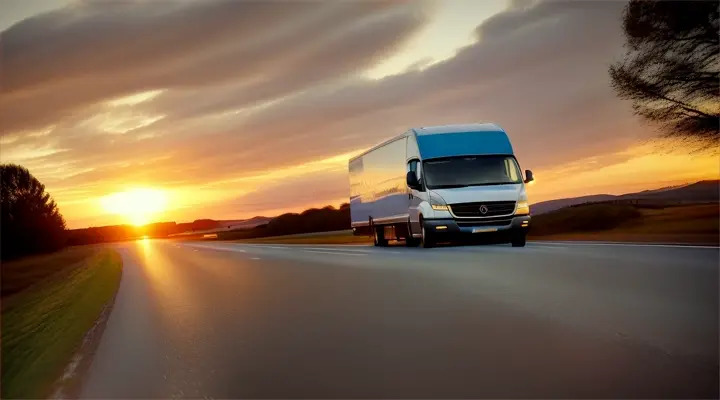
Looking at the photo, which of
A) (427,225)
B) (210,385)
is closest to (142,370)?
(210,385)

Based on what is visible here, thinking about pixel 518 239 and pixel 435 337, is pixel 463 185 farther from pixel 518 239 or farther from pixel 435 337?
pixel 435 337

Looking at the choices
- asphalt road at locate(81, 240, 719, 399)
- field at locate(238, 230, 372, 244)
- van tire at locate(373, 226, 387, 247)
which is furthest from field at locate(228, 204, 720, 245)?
asphalt road at locate(81, 240, 719, 399)

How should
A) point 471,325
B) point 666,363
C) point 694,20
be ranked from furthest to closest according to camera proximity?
point 694,20
point 471,325
point 666,363

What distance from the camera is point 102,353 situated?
34.2 feet

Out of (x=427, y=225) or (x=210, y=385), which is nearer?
(x=210, y=385)

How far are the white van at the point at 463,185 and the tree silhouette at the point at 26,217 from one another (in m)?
57.3

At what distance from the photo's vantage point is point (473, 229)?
2591 centimetres

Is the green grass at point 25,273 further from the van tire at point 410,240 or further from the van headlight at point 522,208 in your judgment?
the van headlight at point 522,208

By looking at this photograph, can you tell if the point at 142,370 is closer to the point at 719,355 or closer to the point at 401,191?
the point at 719,355

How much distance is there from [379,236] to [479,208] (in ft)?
35.9

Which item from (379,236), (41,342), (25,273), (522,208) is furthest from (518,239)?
(25,273)

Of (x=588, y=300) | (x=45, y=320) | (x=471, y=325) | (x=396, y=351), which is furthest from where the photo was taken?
(x=45, y=320)

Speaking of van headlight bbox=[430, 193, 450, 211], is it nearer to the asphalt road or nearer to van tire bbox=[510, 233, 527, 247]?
van tire bbox=[510, 233, 527, 247]

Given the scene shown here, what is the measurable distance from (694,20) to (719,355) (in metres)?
29.3
